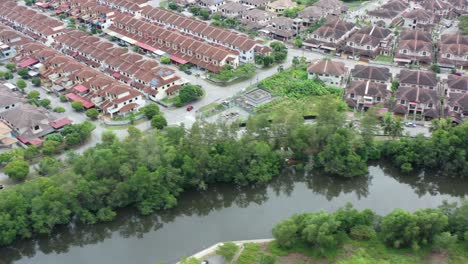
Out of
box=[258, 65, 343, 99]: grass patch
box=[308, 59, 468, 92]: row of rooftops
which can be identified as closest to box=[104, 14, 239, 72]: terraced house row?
box=[258, 65, 343, 99]: grass patch

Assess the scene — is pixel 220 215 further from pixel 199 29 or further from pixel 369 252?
pixel 199 29

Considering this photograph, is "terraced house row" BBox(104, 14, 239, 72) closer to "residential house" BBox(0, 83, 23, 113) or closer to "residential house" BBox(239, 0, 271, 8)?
"residential house" BBox(239, 0, 271, 8)

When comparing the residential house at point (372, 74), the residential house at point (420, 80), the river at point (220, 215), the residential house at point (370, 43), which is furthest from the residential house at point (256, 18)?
the river at point (220, 215)

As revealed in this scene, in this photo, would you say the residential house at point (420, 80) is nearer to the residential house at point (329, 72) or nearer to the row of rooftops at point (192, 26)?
the residential house at point (329, 72)

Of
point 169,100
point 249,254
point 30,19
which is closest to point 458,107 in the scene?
point 249,254

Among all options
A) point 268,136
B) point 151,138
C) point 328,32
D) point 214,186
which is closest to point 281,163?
point 268,136

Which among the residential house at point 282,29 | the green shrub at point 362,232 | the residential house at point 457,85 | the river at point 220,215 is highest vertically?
the residential house at point 282,29
